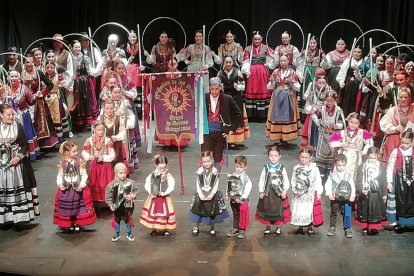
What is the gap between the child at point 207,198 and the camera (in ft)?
22.0

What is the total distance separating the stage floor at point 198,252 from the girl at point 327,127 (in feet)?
3.37

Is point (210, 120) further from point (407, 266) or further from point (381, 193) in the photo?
point (407, 266)

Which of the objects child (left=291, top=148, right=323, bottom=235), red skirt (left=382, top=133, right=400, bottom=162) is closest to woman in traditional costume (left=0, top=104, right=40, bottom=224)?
child (left=291, top=148, right=323, bottom=235)

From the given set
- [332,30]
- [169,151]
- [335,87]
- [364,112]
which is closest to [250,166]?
[169,151]

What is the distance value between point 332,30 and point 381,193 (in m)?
5.98

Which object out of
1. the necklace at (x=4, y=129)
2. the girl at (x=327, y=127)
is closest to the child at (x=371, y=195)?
the girl at (x=327, y=127)

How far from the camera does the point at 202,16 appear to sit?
1245 cm

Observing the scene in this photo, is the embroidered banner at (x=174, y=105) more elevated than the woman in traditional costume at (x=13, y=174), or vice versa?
the embroidered banner at (x=174, y=105)

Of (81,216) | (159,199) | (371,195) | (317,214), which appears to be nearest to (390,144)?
(371,195)

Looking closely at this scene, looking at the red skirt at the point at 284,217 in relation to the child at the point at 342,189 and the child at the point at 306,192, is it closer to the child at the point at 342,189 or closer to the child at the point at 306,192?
the child at the point at 306,192

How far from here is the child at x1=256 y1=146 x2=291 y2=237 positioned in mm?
6680

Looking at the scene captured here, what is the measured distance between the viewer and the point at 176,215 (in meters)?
7.43

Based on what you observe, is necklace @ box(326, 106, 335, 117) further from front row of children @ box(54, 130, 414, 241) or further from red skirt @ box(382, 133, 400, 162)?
front row of children @ box(54, 130, 414, 241)

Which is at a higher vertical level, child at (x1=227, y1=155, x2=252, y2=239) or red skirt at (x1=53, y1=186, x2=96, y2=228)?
child at (x1=227, y1=155, x2=252, y2=239)
